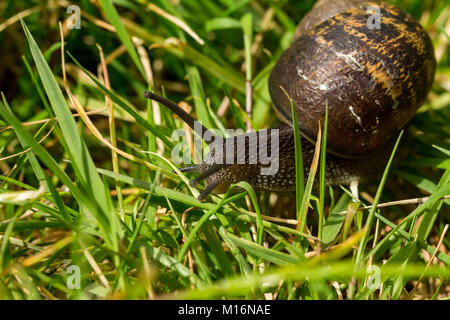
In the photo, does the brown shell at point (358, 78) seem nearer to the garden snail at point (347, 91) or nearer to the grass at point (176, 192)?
the garden snail at point (347, 91)

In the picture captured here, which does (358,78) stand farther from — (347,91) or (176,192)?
(176,192)

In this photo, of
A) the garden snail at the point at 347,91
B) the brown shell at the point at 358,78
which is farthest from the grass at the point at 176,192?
the brown shell at the point at 358,78

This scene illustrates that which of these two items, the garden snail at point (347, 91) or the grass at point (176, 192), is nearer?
the grass at point (176, 192)

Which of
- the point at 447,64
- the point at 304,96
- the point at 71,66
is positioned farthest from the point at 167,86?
the point at 447,64

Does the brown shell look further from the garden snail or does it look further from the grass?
the grass

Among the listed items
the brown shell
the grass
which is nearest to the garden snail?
the brown shell

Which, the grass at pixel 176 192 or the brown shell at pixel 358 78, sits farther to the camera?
the brown shell at pixel 358 78

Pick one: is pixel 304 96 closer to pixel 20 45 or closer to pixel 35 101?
pixel 35 101
